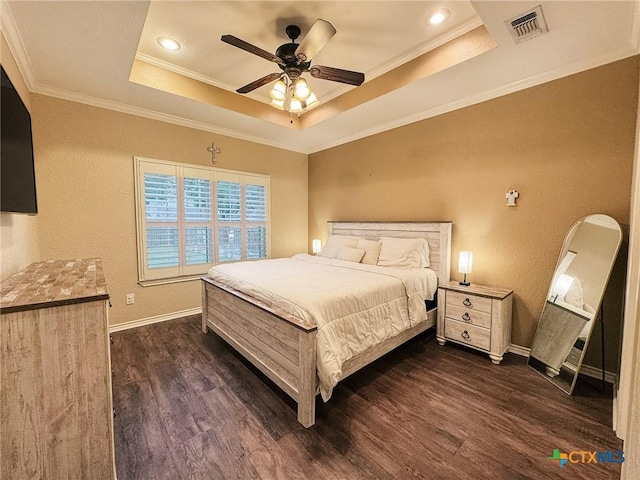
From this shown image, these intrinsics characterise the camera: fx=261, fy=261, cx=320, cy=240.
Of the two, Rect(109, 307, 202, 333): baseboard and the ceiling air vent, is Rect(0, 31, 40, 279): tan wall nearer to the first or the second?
Rect(109, 307, 202, 333): baseboard

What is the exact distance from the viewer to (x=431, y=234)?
3.27 m

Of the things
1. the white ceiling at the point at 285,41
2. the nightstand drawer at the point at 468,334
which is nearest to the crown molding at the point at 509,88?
the white ceiling at the point at 285,41

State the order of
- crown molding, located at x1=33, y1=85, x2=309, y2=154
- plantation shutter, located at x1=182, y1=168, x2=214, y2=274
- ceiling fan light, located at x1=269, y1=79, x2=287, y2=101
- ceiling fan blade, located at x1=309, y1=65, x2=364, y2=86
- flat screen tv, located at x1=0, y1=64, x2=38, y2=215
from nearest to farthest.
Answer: flat screen tv, located at x1=0, y1=64, x2=38, y2=215
ceiling fan blade, located at x1=309, y1=65, x2=364, y2=86
ceiling fan light, located at x1=269, y1=79, x2=287, y2=101
crown molding, located at x1=33, y1=85, x2=309, y2=154
plantation shutter, located at x1=182, y1=168, x2=214, y2=274

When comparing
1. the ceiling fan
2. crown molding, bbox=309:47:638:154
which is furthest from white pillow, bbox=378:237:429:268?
the ceiling fan

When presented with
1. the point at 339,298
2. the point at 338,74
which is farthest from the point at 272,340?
the point at 338,74

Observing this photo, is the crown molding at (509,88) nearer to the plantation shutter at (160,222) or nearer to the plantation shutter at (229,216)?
the plantation shutter at (229,216)

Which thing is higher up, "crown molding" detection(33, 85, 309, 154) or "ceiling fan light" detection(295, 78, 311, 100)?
"crown molding" detection(33, 85, 309, 154)

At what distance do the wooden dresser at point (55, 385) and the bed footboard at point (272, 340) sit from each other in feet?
3.24

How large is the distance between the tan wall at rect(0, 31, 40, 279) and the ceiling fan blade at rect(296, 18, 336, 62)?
2.07 metres

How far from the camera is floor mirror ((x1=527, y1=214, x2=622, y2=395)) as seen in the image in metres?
2.05

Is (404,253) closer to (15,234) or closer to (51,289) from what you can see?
(51,289)

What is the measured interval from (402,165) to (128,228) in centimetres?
367

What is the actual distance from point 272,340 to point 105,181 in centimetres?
284

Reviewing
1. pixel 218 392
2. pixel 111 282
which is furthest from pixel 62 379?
pixel 111 282
